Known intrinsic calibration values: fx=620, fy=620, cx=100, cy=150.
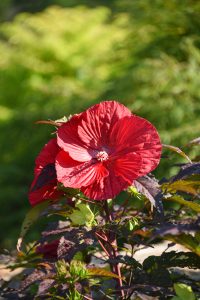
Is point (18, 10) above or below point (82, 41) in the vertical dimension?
below

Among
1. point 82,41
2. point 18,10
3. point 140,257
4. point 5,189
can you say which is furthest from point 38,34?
point 18,10

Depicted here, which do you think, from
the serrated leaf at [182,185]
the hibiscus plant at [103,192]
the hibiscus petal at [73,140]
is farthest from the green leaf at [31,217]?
the serrated leaf at [182,185]

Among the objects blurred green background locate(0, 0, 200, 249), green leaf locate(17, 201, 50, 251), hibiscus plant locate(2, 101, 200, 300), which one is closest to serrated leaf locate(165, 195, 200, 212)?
hibiscus plant locate(2, 101, 200, 300)

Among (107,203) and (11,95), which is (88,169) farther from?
(11,95)

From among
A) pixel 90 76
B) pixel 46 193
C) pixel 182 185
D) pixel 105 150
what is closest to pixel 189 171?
pixel 182 185

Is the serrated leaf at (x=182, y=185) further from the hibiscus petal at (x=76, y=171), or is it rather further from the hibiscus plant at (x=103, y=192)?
the hibiscus petal at (x=76, y=171)

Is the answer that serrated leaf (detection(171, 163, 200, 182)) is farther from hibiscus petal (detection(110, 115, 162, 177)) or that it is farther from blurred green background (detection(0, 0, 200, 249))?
blurred green background (detection(0, 0, 200, 249))

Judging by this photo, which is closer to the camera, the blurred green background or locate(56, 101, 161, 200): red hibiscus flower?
locate(56, 101, 161, 200): red hibiscus flower
